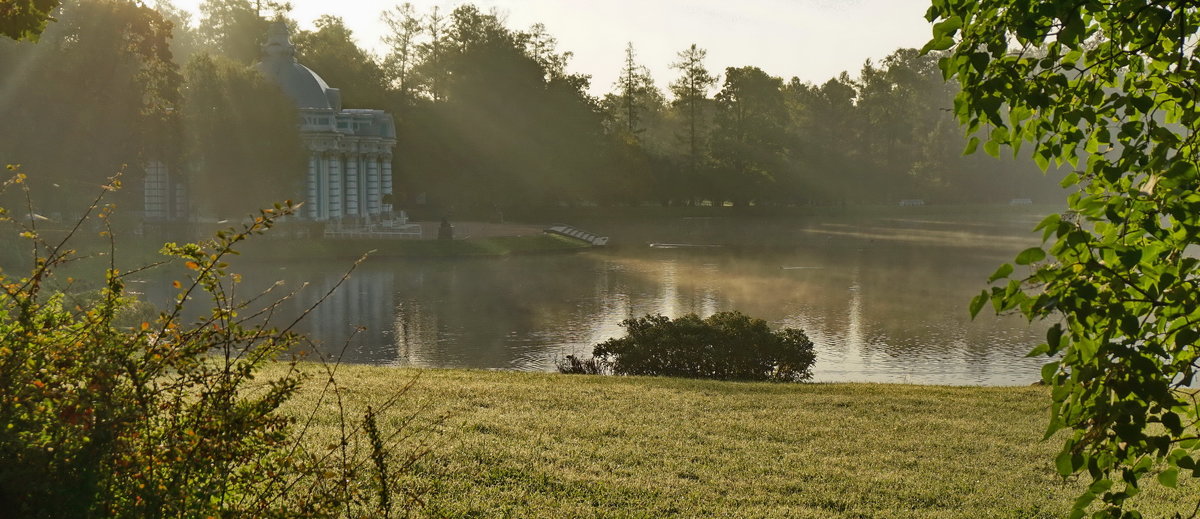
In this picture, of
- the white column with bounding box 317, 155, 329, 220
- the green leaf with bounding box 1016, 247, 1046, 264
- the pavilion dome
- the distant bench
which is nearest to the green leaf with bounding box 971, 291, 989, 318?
the green leaf with bounding box 1016, 247, 1046, 264

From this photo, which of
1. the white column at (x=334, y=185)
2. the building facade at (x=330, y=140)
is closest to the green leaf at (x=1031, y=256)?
the building facade at (x=330, y=140)

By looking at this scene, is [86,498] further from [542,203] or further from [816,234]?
[542,203]

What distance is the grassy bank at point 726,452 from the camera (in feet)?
27.1

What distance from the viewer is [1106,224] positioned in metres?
4.29

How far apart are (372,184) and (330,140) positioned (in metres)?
6.03

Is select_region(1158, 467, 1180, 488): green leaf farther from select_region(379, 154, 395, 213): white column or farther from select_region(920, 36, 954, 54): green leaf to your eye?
select_region(379, 154, 395, 213): white column

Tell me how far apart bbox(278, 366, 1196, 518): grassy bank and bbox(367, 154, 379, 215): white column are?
139 feet

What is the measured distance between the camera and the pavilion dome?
163 ft

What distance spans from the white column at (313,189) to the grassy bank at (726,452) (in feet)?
122

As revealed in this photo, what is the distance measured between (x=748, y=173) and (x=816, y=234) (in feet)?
72.8

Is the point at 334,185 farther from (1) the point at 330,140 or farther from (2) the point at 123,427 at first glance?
(2) the point at 123,427

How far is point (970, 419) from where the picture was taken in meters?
12.5

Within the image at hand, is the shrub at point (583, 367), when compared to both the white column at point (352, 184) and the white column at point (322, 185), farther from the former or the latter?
the white column at point (352, 184)

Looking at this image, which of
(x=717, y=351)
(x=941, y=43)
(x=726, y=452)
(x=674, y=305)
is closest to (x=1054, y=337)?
(x=941, y=43)
